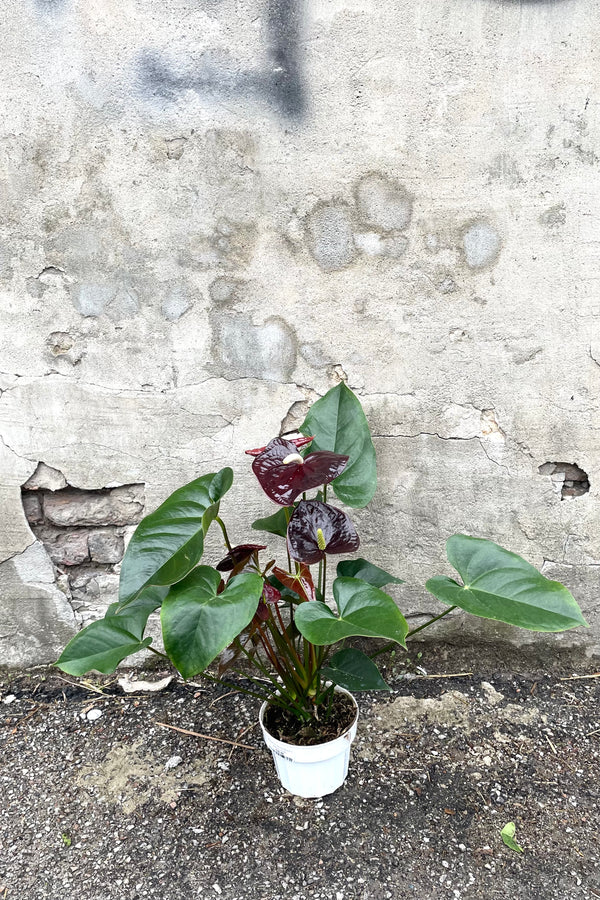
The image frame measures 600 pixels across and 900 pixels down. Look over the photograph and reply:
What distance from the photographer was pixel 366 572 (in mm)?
1457

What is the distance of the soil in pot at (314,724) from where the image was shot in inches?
57.3

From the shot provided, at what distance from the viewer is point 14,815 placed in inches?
59.2

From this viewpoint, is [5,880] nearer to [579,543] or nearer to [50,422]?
[50,422]

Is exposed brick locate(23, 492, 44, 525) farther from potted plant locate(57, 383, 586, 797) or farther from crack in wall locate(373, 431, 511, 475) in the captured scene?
crack in wall locate(373, 431, 511, 475)

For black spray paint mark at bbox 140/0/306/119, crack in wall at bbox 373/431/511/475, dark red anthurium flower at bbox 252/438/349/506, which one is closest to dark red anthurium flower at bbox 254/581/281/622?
dark red anthurium flower at bbox 252/438/349/506

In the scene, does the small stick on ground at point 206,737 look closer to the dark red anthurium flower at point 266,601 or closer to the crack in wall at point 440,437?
the dark red anthurium flower at point 266,601

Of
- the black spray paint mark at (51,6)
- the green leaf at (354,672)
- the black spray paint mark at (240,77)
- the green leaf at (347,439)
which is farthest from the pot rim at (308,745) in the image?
the black spray paint mark at (51,6)

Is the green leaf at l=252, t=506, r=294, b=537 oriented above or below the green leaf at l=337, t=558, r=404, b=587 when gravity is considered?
above

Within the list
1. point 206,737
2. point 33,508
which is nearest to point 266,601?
point 206,737

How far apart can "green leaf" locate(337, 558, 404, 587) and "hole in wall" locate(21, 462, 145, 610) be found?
63 centimetres

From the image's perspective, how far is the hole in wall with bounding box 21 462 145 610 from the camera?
5.80 feet

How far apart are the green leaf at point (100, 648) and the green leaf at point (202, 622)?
7.7 inches

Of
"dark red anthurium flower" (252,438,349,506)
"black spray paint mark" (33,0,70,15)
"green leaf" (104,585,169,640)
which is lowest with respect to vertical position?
"green leaf" (104,585,169,640)

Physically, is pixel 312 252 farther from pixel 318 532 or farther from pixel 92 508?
pixel 92 508
